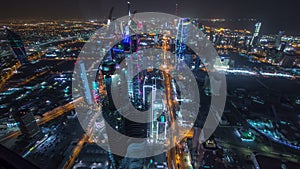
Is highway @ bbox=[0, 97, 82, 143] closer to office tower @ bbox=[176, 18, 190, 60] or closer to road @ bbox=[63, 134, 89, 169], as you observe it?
road @ bbox=[63, 134, 89, 169]

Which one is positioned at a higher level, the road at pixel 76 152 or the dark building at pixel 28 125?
the dark building at pixel 28 125

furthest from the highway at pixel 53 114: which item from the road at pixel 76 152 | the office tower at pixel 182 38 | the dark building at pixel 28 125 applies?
the office tower at pixel 182 38

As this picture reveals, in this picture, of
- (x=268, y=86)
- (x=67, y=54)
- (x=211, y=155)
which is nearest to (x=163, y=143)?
(x=211, y=155)

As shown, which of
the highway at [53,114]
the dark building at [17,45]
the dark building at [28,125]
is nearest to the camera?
the dark building at [28,125]

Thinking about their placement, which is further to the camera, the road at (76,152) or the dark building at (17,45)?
the dark building at (17,45)

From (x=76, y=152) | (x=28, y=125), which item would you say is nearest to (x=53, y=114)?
(x=28, y=125)

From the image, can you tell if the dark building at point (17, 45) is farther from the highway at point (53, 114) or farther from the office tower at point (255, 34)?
the office tower at point (255, 34)
